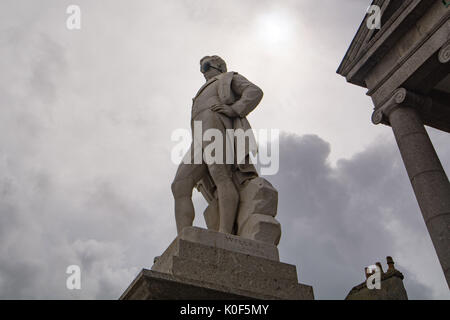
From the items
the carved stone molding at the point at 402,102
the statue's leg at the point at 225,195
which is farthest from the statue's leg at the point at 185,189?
the carved stone molding at the point at 402,102

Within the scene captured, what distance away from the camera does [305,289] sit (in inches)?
206

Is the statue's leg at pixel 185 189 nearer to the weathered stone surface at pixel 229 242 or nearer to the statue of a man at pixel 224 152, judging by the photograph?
the statue of a man at pixel 224 152

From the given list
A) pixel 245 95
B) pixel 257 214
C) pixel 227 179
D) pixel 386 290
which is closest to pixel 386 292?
pixel 386 290

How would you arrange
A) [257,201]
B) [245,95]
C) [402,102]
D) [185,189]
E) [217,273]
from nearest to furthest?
[217,273] → [257,201] → [185,189] → [245,95] → [402,102]

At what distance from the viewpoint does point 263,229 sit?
5.94 meters

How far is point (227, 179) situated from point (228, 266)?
1.77 meters

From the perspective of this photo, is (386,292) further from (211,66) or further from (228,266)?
(211,66)

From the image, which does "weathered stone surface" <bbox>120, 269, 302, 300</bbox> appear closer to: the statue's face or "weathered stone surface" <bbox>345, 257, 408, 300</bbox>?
"weathered stone surface" <bbox>345, 257, 408, 300</bbox>

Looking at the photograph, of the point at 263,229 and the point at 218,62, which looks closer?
the point at 263,229

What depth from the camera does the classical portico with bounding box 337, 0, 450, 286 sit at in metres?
A: 11.2

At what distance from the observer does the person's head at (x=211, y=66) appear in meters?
8.36

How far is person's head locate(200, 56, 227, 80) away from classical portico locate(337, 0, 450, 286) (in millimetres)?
5864

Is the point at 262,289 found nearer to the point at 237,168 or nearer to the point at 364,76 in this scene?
the point at 237,168
